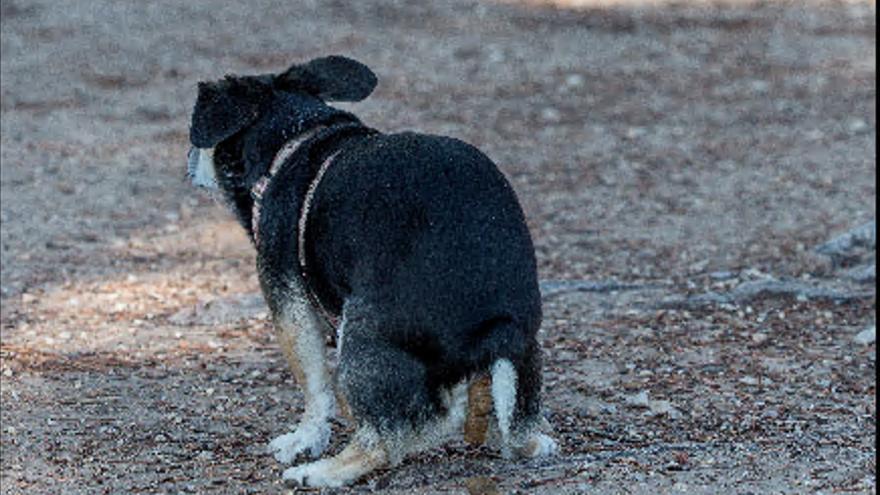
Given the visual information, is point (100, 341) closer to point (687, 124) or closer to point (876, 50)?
point (687, 124)

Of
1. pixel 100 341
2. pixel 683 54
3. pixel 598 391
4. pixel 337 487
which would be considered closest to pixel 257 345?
pixel 100 341

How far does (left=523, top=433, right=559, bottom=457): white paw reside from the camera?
538cm

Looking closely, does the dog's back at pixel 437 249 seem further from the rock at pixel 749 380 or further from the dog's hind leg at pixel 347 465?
the rock at pixel 749 380

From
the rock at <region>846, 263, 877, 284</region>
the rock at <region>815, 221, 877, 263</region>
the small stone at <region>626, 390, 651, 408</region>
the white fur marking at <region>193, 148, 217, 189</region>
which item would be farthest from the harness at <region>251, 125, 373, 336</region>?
the rock at <region>815, 221, 877, 263</region>

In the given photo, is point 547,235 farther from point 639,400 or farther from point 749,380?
point 639,400

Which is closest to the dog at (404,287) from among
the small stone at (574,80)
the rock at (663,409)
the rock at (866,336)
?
the rock at (663,409)

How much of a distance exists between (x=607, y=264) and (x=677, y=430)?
8.47 feet

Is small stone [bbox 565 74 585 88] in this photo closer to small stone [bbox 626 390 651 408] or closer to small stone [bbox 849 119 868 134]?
small stone [bbox 849 119 868 134]

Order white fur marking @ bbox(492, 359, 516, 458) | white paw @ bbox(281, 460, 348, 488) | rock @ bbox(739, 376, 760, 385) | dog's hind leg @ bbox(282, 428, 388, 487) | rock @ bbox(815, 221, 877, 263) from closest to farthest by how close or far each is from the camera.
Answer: white fur marking @ bbox(492, 359, 516, 458) < dog's hind leg @ bbox(282, 428, 388, 487) < white paw @ bbox(281, 460, 348, 488) < rock @ bbox(739, 376, 760, 385) < rock @ bbox(815, 221, 877, 263)

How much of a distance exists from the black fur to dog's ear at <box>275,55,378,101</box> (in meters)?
0.67

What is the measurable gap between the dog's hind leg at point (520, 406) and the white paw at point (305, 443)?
594 mm

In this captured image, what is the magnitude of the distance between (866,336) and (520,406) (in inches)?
90.9

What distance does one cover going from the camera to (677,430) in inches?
231

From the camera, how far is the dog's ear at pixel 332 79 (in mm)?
5930
